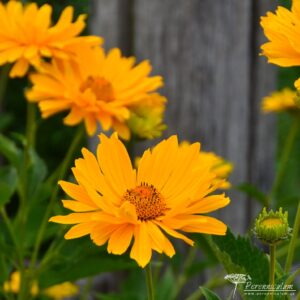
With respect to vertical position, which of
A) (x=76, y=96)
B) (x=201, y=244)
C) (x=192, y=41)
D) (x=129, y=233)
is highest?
(x=192, y=41)

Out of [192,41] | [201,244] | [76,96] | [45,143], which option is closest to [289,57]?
[76,96]

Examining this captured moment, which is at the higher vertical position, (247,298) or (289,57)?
(289,57)

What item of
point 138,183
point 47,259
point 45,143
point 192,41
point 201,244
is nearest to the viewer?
point 138,183

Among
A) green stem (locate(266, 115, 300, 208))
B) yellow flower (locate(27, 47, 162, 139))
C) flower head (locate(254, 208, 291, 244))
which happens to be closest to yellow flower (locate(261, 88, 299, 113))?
green stem (locate(266, 115, 300, 208))

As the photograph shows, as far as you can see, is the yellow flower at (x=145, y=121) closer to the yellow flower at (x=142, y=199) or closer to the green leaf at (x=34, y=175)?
the green leaf at (x=34, y=175)

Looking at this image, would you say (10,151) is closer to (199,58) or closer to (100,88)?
(100,88)

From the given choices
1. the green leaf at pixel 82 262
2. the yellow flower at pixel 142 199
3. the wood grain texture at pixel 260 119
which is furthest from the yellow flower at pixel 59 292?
the yellow flower at pixel 142 199

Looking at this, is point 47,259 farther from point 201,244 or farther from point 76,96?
point 201,244
